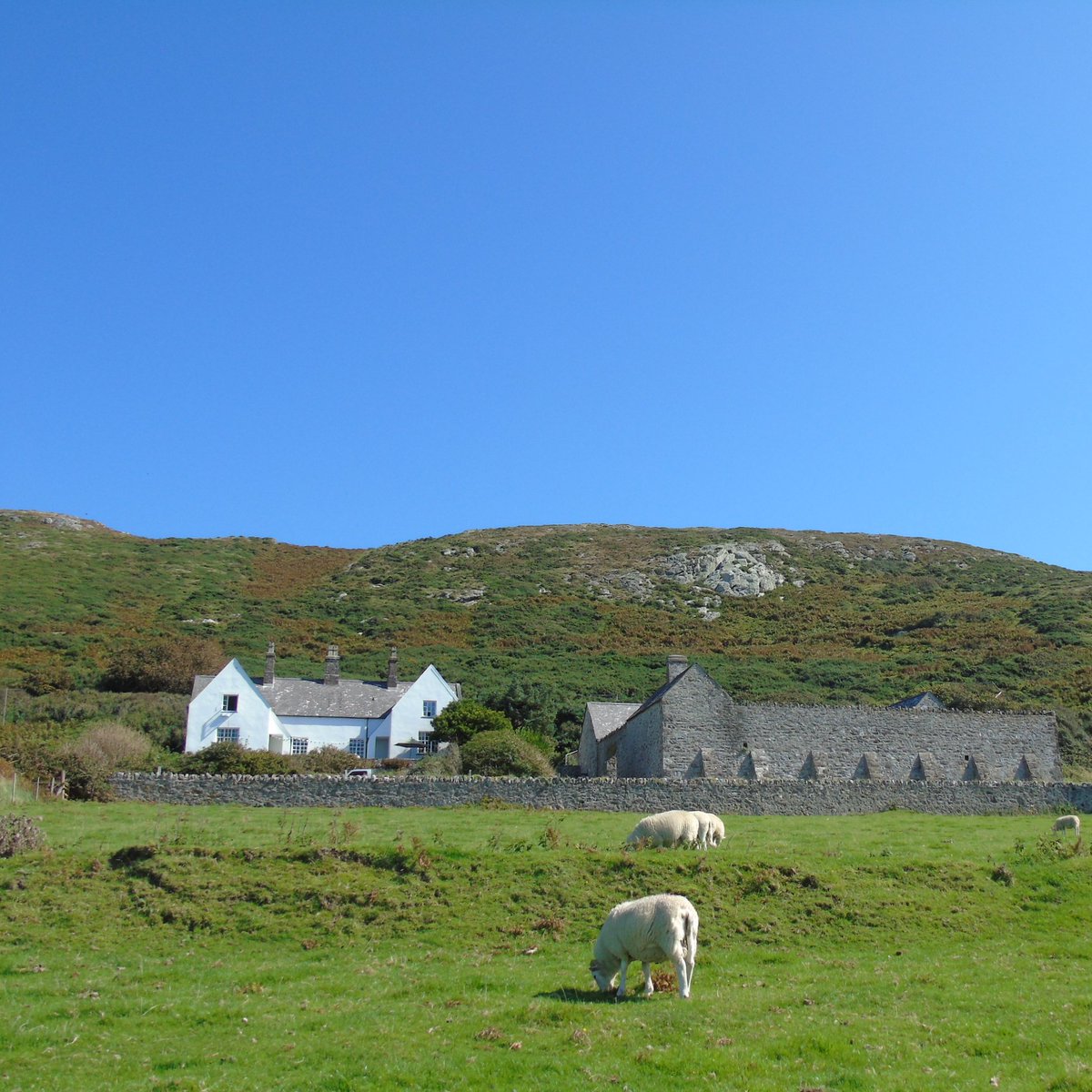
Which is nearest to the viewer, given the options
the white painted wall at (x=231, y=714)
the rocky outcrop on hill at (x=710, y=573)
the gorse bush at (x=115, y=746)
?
the gorse bush at (x=115, y=746)

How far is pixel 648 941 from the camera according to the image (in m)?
14.4

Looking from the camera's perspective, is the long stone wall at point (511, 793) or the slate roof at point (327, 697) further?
the slate roof at point (327, 697)

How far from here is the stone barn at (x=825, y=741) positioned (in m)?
46.8

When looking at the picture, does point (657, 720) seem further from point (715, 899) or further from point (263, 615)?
point (263, 615)

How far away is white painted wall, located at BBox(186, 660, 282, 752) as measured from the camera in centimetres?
5481

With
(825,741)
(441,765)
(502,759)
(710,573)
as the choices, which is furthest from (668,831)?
(710,573)

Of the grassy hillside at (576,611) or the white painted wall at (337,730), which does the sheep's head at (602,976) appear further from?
the grassy hillside at (576,611)

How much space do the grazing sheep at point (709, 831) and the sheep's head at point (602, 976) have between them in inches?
422

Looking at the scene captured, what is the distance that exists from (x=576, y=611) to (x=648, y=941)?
9501 cm

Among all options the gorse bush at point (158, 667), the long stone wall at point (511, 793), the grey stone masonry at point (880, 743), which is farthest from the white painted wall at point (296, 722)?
the long stone wall at point (511, 793)

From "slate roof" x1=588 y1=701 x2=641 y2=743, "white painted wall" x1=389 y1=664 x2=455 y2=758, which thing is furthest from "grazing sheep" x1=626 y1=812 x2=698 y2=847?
"white painted wall" x1=389 y1=664 x2=455 y2=758

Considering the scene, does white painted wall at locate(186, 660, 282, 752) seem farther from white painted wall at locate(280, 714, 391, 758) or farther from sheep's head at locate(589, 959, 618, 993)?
sheep's head at locate(589, 959, 618, 993)

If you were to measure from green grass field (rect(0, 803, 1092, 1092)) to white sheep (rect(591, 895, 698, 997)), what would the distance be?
45cm

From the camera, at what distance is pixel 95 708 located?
58406mm
